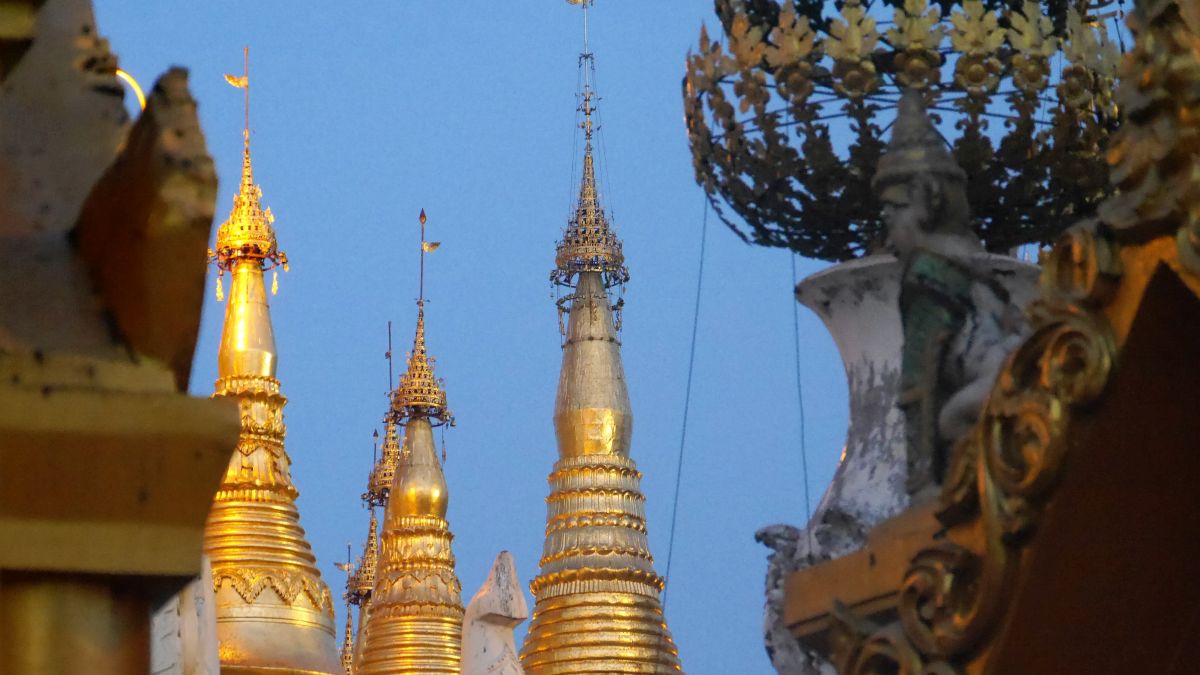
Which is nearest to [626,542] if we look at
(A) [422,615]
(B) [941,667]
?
(A) [422,615]

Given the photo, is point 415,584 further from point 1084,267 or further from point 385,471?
point 1084,267

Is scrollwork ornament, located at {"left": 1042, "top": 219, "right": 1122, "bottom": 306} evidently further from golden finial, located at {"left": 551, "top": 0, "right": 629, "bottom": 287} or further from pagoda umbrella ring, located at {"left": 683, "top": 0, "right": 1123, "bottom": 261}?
golden finial, located at {"left": 551, "top": 0, "right": 629, "bottom": 287}

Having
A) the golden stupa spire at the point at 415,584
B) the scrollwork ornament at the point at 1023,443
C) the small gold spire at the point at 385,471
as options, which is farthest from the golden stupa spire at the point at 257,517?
the scrollwork ornament at the point at 1023,443

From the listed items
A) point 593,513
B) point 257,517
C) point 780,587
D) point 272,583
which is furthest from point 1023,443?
point 593,513

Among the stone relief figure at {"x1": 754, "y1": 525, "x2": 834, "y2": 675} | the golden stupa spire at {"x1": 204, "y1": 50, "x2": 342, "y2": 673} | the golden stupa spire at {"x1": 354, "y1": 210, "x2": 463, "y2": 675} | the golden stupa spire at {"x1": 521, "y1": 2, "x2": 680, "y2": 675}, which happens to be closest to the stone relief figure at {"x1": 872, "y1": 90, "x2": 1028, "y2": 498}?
the stone relief figure at {"x1": 754, "y1": 525, "x2": 834, "y2": 675}

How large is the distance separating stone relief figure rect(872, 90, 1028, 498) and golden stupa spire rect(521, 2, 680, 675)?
1675 centimetres

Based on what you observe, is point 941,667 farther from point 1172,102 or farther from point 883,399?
point 883,399

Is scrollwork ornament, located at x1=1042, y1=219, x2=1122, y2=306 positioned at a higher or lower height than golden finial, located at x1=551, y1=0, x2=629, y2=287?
lower

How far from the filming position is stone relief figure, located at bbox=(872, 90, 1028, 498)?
3.99 m

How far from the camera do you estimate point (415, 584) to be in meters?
24.6

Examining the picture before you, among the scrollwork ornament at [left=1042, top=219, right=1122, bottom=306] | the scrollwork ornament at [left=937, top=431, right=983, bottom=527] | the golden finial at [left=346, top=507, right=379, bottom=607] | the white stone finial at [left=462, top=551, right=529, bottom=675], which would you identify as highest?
the golden finial at [left=346, top=507, right=379, bottom=607]

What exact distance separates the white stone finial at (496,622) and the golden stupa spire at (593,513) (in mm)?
3867

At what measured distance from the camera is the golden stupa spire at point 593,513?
21.8 meters

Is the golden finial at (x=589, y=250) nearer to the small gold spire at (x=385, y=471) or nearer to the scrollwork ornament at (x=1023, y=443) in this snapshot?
the small gold spire at (x=385, y=471)
